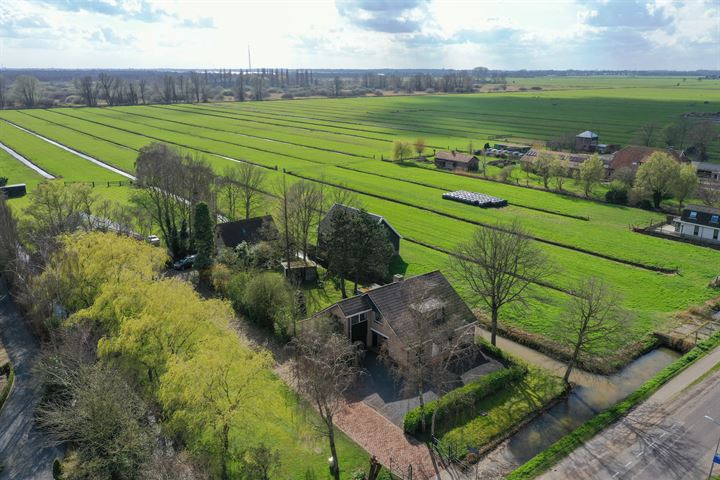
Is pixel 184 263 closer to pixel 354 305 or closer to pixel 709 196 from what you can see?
pixel 354 305

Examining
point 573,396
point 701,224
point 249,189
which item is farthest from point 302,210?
point 701,224

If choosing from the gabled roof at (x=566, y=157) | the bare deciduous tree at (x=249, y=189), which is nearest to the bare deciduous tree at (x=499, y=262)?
the bare deciduous tree at (x=249, y=189)

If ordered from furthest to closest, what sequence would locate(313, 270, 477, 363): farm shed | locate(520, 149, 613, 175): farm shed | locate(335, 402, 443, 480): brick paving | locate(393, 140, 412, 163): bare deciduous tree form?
locate(393, 140, 412, 163): bare deciduous tree
locate(520, 149, 613, 175): farm shed
locate(313, 270, 477, 363): farm shed
locate(335, 402, 443, 480): brick paving

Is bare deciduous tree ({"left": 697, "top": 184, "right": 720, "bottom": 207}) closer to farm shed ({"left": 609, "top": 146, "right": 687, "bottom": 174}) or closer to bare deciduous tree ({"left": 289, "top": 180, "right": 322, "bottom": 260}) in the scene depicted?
farm shed ({"left": 609, "top": 146, "right": 687, "bottom": 174})

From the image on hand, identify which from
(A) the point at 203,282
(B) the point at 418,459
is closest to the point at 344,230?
(A) the point at 203,282

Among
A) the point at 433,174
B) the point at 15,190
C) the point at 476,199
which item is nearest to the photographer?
the point at 476,199

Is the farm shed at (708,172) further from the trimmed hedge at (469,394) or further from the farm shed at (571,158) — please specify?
the trimmed hedge at (469,394)

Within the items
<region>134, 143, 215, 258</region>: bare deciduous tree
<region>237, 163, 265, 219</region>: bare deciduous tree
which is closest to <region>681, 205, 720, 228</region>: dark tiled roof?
<region>237, 163, 265, 219</region>: bare deciduous tree
